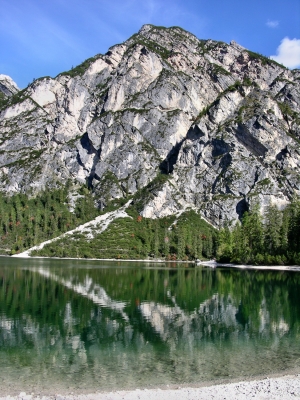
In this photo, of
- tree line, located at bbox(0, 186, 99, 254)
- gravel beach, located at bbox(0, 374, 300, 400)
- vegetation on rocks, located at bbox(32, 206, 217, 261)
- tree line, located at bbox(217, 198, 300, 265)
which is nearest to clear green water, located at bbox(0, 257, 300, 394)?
gravel beach, located at bbox(0, 374, 300, 400)

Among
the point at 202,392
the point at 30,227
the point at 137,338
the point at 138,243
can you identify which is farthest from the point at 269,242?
the point at 30,227

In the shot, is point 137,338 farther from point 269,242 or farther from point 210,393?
point 269,242

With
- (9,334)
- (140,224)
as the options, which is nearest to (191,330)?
(9,334)

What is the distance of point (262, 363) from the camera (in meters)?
21.4

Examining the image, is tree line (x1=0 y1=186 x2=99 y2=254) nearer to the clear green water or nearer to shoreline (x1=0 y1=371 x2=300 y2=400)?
the clear green water

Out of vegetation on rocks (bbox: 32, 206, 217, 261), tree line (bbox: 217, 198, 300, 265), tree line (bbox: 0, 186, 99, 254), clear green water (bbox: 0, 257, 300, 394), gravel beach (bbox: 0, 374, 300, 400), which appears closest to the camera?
gravel beach (bbox: 0, 374, 300, 400)

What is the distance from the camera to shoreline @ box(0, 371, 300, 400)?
642 inches

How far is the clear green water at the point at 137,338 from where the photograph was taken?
19.3 m

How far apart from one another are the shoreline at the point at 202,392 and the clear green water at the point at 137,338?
2.41 feet

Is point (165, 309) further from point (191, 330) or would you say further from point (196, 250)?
point (196, 250)

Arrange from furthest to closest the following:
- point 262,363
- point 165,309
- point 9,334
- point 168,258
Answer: point 168,258, point 165,309, point 9,334, point 262,363

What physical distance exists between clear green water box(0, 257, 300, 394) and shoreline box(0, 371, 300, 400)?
735mm

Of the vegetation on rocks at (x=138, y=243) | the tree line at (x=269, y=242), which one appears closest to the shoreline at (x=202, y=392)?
the tree line at (x=269, y=242)

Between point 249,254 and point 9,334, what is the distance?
94.1m
